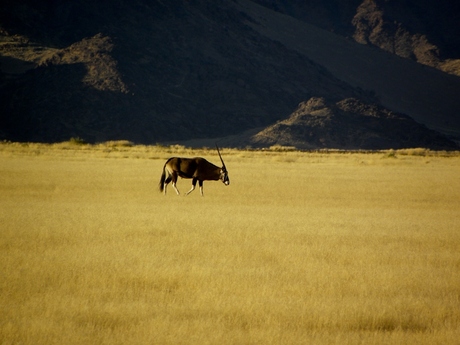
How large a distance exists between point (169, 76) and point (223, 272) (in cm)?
12714

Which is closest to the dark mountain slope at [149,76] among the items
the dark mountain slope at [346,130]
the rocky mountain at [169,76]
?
the rocky mountain at [169,76]

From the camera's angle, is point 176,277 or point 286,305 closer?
point 286,305

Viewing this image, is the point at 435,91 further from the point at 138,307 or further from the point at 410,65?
the point at 138,307

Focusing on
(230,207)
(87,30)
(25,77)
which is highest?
(87,30)

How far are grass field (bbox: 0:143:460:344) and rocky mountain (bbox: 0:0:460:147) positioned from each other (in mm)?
94575

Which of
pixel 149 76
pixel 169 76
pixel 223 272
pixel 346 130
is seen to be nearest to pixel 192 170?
pixel 223 272

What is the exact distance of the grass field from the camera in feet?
28.4

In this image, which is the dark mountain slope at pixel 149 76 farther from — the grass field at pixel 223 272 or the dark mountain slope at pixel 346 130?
the grass field at pixel 223 272

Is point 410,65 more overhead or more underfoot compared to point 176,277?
more overhead

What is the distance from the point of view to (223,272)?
38.1 feet

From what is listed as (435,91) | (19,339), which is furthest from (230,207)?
(435,91)

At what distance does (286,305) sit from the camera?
9641 mm

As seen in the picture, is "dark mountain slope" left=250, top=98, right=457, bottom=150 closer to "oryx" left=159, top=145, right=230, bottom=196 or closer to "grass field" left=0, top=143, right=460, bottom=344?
"oryx" left=159, top=145, right=230, bottom=196

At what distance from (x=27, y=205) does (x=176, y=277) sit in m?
10.8
